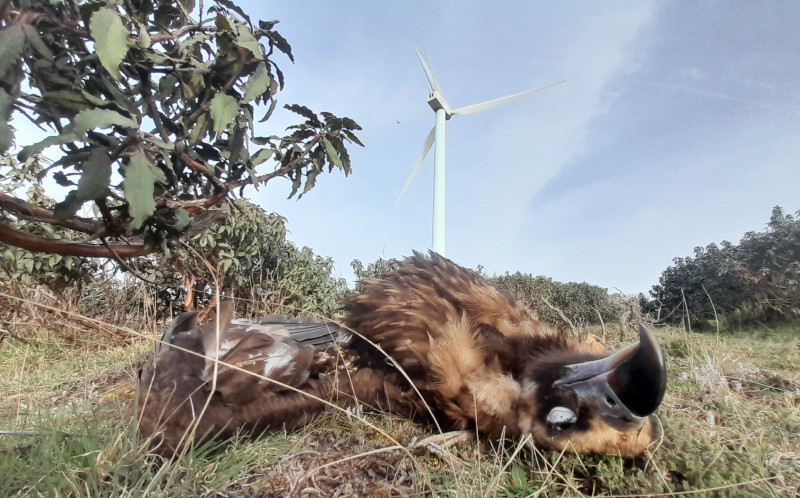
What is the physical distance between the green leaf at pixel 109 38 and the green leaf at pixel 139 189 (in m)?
0.25

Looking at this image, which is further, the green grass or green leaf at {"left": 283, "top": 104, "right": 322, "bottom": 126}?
green leaf at {"left": 283, "top": 104, "right": 322, "bottom": 126}

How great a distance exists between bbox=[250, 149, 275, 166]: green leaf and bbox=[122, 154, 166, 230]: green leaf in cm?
60

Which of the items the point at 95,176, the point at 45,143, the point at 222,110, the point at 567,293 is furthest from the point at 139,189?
the point at 567,293

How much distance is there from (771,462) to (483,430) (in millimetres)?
963

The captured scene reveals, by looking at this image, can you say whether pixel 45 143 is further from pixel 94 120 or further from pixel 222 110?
pixel 222 110

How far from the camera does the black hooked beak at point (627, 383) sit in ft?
4.44

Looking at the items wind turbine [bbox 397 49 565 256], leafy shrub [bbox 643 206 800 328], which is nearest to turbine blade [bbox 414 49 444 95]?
wind turbine [bbox 397 49 565 256]

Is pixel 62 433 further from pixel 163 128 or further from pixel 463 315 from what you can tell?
pixel 463 315

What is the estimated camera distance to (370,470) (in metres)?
1.58

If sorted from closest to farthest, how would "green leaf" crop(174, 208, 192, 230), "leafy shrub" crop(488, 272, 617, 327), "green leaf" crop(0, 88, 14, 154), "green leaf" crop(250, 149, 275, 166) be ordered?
"green leaf" crop(0, 88, 14, 154) → "green leaf" crop(174, 208, 192, 230) → "green leaf" crop(250, 149, 275, 166) → "leafy shrub" crop(488, 272, 617, 327)

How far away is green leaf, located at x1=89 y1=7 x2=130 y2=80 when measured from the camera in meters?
1.19

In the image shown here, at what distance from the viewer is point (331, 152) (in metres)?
2.03

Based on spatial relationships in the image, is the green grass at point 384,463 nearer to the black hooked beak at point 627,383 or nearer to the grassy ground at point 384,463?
the grassy ground at point 384,463

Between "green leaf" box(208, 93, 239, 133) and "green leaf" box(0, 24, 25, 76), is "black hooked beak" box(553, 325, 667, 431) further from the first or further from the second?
"green leaf" box(0, 24, 25, 76)
